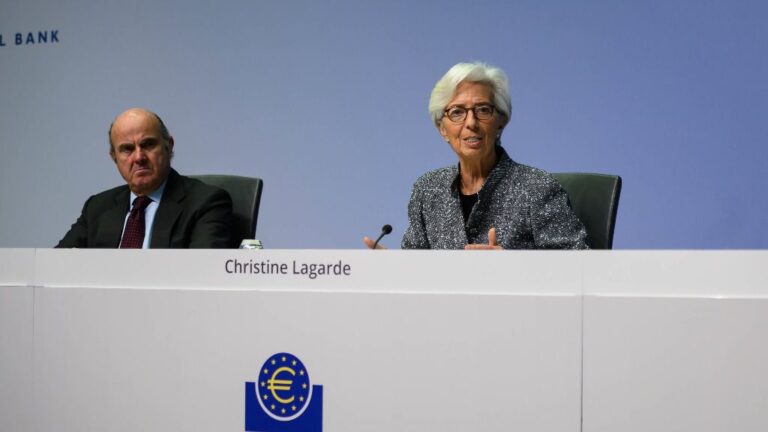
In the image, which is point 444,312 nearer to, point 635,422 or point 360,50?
point 635,422

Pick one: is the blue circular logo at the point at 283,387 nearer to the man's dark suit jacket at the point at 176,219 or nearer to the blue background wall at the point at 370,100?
the man's dark suit jacket at the point at 176,219

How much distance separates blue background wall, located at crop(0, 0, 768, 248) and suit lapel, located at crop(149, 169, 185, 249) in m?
1.10

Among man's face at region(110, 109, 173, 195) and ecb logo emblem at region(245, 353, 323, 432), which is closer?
ecb logo emblem at region(245, 353, 323, 432)

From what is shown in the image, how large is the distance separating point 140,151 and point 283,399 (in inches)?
55.2

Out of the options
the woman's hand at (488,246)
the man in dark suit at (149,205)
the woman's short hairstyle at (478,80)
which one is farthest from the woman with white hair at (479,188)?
the man in dark suit at (149,205)

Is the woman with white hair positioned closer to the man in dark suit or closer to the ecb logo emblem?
the man in dark suit

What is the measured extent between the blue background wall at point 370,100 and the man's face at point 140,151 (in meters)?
1.05

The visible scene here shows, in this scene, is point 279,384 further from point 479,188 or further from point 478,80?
point 478,80

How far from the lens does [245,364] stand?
56.5 inches

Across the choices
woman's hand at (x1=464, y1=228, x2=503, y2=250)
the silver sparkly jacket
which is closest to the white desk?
woman's hand at (x1=464, y1=228, x2=503, y2=250)

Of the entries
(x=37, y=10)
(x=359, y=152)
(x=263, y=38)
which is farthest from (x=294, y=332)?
(x=37, y=10)

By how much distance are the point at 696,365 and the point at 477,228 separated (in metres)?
1.09

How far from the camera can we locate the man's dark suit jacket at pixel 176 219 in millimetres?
2416

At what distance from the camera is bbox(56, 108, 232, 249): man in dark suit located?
2.44 m
